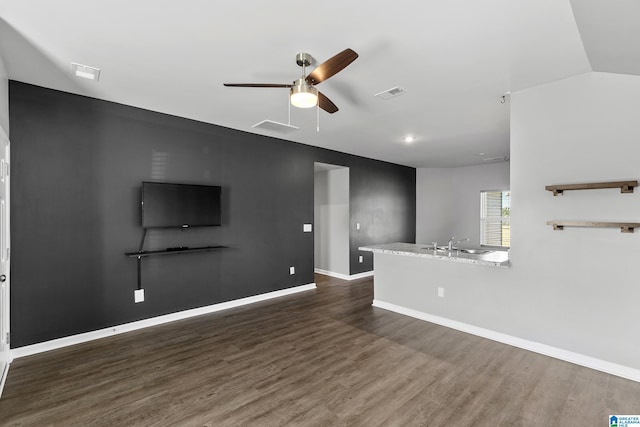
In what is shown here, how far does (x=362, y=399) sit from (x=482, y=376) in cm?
111

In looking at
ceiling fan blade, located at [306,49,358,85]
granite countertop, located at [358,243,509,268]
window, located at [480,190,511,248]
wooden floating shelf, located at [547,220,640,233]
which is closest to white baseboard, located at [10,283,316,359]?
granite countertop, located at [358,243,509,268]

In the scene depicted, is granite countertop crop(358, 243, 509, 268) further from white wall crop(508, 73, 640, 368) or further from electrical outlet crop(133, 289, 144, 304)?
electrical outlet crop(133, 289, 144, 304)

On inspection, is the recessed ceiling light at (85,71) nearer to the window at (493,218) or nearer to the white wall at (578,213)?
the white wall at (578,213)

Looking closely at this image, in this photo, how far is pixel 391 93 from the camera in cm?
324

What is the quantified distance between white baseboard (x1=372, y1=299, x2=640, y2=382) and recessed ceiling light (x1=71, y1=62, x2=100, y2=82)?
439 centimetres

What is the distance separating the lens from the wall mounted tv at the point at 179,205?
12.0ft

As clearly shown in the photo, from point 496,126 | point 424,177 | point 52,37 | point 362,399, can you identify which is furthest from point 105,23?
point 424,177

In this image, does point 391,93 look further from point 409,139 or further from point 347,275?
point 347,275

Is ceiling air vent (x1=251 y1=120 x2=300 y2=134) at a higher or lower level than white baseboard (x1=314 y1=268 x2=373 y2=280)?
higher

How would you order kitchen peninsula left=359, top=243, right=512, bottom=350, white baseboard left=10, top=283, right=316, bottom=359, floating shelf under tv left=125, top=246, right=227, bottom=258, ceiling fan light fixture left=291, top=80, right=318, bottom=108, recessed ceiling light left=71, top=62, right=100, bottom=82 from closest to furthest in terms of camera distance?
ceiling fan light fixture left=291, top=80, right=318, bottom=108
recessed ceiling light left=71, top=62, right=100, bottom=82
white baseboard left=10, top=283, right=316, bottom=359
kitchen peninsula left=359, top=243, right=512, bottom=350
floating shelf under tv left=125, top=246, right=227, bottom=258

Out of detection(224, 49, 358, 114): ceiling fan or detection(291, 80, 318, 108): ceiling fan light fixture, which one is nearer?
detection(224, 49, 358, 114): ceiling fan

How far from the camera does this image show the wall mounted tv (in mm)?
3660

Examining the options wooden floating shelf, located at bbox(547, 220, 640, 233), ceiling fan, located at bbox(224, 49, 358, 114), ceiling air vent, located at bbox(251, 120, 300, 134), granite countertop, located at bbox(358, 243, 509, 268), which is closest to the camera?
ceiling fan, located at bbox(224, 49, 358, 114)

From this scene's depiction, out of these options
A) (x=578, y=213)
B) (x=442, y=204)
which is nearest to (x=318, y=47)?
(x=578, y=213)
